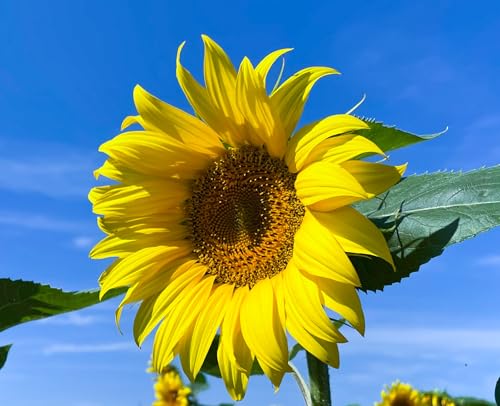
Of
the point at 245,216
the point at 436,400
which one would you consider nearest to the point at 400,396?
the point at 436,400

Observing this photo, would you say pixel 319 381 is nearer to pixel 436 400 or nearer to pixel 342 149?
pixel 342 149

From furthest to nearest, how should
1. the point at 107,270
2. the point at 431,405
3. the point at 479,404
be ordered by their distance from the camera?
1. the point at 479,404
2. the point at 431,405
3. the point at 107,270

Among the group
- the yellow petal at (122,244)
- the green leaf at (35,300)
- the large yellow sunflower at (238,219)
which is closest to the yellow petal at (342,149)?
the large yellow sunflower at (238,219)

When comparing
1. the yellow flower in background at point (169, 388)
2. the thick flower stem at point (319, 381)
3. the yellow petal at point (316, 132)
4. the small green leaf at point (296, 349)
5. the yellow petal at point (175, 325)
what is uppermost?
the yellow flower in background at point (169, 388)

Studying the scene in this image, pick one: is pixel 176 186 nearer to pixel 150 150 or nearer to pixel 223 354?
pixel 150 150

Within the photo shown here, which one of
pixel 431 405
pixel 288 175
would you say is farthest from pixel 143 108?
pixel 431 405

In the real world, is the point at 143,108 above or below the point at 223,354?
above

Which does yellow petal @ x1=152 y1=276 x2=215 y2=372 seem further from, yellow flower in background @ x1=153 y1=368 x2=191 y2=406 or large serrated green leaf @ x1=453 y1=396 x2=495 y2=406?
yellow flower in background @ x1=153 y1=368 x2=191 y2=406

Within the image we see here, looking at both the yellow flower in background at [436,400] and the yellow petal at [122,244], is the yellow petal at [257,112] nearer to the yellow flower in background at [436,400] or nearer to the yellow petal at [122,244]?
the yellow petal at [122,244]
